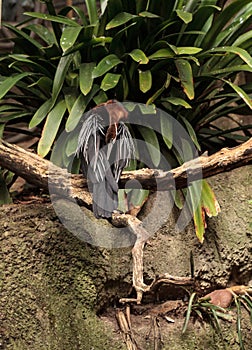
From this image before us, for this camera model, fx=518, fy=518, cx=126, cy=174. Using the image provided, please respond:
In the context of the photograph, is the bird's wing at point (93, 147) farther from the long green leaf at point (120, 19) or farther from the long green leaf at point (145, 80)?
the long green leaf at point (120, 19)

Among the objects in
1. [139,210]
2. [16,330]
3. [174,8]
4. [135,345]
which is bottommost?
[135,345]

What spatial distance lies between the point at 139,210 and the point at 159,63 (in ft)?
2.13

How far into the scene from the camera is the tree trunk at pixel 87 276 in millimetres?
1731

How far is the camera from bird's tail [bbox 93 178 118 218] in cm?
167

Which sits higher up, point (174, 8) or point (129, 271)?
point (174, 8)

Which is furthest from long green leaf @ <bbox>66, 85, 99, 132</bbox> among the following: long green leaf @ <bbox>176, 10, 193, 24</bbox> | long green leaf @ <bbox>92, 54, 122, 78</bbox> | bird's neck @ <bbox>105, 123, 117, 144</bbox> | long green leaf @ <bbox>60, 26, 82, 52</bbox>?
long green leaf @ <bbox>176, 10, 193, 24</bbox>

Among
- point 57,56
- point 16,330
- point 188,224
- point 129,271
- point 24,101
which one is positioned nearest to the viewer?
point 16,330

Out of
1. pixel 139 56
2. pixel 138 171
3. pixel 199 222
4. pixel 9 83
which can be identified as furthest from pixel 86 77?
pixel 199 222

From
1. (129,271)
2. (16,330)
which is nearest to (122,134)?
(129,271)

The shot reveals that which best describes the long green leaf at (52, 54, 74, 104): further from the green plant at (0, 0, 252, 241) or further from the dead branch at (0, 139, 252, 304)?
the dead branch at (0, 139, 252, 304)

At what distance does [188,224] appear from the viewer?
214cm

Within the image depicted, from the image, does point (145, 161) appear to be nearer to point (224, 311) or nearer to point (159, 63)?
point (159, 63)

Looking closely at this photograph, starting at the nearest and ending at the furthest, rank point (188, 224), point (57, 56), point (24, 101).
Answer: point (188, 224), point (57, 56), point (24, 101)

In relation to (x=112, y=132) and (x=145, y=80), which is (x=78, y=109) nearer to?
(x=145, y=80)
